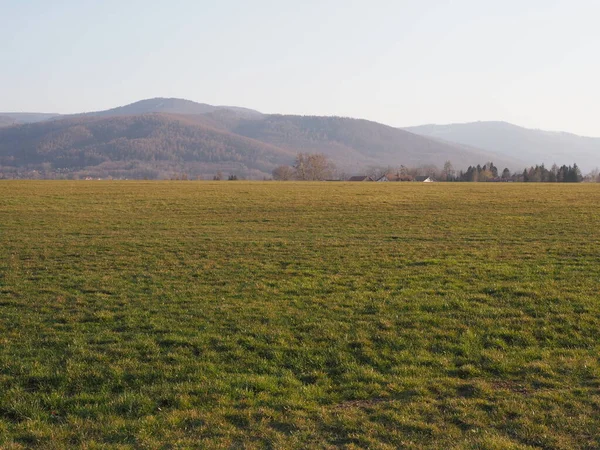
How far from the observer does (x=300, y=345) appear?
35.2 feet

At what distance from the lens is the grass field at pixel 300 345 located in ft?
24.5

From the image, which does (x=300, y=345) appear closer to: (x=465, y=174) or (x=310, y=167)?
(x=310, y=167)

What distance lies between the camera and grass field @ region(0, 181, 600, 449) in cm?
746

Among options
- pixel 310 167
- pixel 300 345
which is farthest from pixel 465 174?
pixel 300 345

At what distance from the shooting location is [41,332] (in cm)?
1157

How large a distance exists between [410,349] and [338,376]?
1894mm

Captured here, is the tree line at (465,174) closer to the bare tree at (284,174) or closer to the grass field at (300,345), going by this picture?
the bare tree at (284,174)

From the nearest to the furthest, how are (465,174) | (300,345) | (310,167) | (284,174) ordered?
(300,345) < (465,174) < (310,167) < (284,174)

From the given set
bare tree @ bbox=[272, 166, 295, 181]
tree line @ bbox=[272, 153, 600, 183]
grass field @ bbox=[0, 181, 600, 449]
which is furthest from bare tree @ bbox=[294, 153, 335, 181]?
grass field @ bbox=[0, 181, 600, 449]

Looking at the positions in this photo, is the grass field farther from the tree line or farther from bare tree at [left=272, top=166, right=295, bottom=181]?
bare tree at [left=272, top=166, right=295, bottom=181]

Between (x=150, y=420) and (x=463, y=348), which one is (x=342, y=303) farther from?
(x=150, y=420)

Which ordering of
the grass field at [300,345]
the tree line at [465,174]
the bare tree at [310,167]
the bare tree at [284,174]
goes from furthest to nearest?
1. the bare tree at [284,174]
2. the bare tree at [310,167]
3. the tree line at [465,174]
4. the grass field at [300,345]

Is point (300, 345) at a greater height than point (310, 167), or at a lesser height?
lesser

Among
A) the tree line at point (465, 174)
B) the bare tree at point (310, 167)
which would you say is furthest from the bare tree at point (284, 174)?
the bare tree at point (310, 167)
